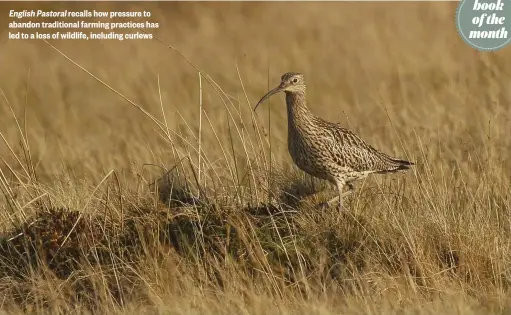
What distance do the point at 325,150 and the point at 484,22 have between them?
4.59m

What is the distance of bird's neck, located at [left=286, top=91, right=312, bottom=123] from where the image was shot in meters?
9.05

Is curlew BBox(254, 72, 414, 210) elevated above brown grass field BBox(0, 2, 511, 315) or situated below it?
above

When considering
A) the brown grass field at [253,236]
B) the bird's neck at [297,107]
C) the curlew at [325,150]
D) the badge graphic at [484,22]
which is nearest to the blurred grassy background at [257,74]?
the badge graphic at [484,22]

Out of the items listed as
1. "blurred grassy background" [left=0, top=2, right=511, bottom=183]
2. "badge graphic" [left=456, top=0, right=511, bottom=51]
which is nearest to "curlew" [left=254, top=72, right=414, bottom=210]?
"blurred grassy background" [left=0, top=2, right=511, bottom=183]

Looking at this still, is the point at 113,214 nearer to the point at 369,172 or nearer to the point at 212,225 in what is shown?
the point at 212,225

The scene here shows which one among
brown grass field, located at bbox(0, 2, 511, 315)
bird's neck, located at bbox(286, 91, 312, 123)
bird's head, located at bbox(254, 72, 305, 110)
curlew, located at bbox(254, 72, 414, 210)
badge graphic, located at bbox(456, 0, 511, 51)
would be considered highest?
badge graphic, located at bbox(456, 0, 511, 51)

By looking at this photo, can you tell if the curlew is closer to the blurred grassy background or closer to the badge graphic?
the blurred grassy background

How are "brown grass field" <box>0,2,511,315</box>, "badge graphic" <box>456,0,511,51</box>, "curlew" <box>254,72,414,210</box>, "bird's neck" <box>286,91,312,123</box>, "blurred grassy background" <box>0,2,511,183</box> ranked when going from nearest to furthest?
1. "brown grass field" <box>0,2,511,315</box>
2. "curlew" <box>254,72,414,210</box>
3. "bird's neck" <box>286,91,312,123</box>
4. "badge graphic" <box>456,0,511,51</box>
5. "blurred grassy background" <box>0,2,511,183</box>

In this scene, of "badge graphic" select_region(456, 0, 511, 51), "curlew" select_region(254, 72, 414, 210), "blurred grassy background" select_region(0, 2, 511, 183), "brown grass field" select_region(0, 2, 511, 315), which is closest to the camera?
"brown grass field" select_region(0, 2, 511, 315)

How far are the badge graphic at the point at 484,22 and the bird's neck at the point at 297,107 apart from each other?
3.89 m

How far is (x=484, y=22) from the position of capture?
41.1 ft

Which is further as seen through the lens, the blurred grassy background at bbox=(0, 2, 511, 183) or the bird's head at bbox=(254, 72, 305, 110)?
the blurred grassy background at bbox=(0, 2, 511, 183)

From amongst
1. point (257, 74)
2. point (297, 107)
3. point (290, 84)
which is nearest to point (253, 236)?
point (297, 107)

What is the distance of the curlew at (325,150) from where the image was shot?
8.83 m
